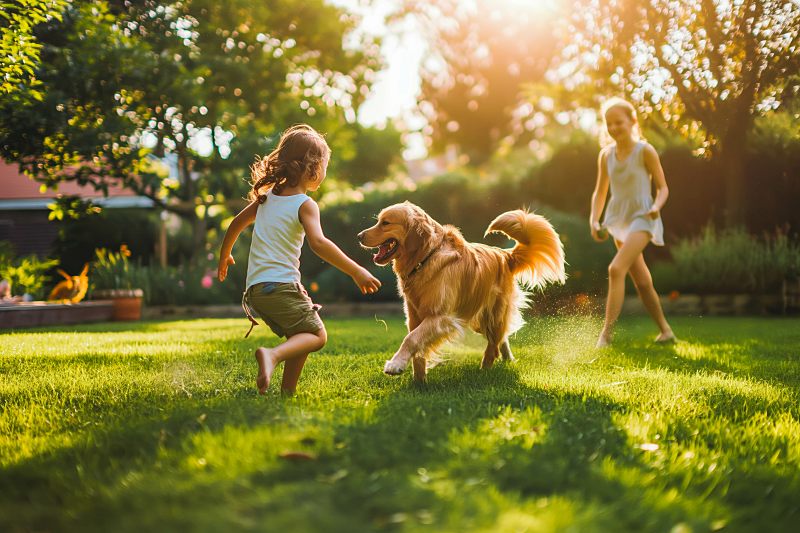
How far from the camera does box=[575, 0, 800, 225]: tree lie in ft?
32.0

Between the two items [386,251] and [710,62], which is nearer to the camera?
[386,251]

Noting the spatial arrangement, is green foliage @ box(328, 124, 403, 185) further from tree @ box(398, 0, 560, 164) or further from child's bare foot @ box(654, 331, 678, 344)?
child's bare foot @ box(654, 331, 678, 344)

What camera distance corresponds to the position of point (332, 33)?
68.5 feet

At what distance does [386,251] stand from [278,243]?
2.99 feet

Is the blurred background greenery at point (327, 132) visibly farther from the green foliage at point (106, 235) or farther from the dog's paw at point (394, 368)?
the dog's paw at point (394, 368)

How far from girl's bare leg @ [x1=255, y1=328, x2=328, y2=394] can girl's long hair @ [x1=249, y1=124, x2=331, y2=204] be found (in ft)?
2.75

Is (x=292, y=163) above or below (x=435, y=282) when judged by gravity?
above

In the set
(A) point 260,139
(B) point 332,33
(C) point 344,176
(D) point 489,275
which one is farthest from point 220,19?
(C) point 344,176

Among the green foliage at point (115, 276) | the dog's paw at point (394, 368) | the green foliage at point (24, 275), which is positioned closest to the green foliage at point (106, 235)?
the green foliage at point (24, 275)

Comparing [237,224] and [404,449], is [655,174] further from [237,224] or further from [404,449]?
[404,449]

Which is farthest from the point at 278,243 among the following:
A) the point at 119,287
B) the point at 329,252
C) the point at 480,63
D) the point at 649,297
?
the point at 480,63

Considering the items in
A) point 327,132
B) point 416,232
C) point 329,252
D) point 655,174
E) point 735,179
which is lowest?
point 329,252

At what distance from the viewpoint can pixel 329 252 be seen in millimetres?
3748

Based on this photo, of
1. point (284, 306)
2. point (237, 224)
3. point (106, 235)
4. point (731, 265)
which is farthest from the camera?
point (106, 235)
